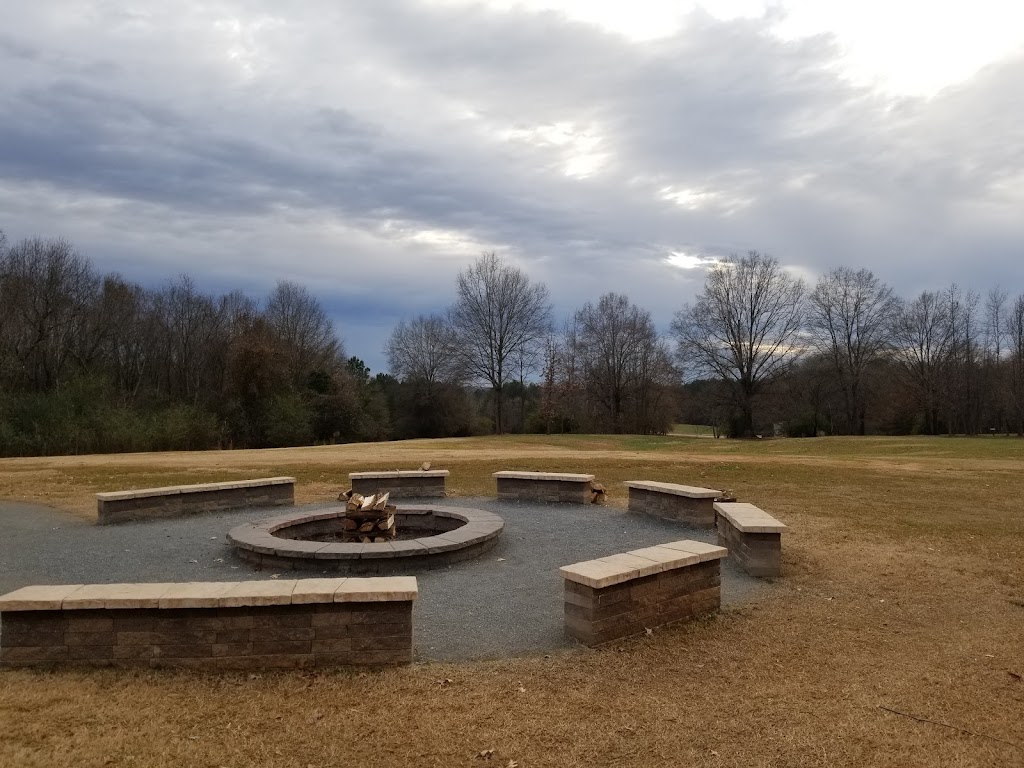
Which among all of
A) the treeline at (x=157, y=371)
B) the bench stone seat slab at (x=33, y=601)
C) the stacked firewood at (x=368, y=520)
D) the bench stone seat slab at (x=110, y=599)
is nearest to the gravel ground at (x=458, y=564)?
the stacked firewood at (x=368, y=520)

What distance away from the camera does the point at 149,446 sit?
94.2 ft

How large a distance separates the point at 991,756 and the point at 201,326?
46.9m

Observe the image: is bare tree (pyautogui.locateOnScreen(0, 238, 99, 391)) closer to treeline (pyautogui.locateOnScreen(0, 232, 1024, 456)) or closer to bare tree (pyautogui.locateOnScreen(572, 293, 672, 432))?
treeline (pyautogui.locateOnScreen(0, 232, 1024, 456))

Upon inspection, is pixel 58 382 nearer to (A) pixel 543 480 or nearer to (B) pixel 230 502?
(B) pixel 230 502

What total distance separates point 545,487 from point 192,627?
283 inches

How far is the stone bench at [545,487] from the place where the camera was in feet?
34.5

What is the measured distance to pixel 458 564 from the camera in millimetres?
6695

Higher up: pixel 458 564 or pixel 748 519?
pixel 748 519

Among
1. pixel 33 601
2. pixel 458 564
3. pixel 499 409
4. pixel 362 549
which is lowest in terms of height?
pixel 458 564

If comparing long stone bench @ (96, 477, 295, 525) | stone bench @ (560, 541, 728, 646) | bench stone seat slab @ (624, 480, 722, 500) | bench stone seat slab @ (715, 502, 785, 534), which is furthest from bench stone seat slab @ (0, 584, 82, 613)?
bench stone seat slab @ (624, 480, 722, 500)

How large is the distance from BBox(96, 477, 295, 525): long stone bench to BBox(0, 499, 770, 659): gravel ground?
28 centimetres

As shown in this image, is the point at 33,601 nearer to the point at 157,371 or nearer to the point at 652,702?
the point at 652,702

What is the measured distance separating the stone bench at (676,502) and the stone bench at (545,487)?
2.94 feet

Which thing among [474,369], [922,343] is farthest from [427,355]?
[922,343]
